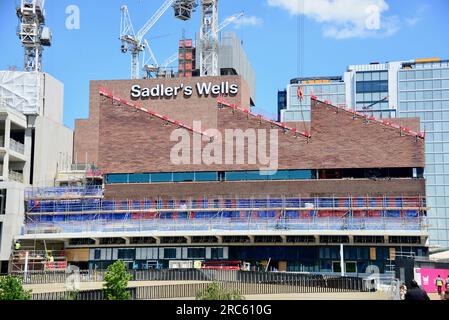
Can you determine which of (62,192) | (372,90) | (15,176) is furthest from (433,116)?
(15,176)

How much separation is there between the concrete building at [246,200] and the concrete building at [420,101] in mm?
71162

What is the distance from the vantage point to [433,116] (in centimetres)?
14175

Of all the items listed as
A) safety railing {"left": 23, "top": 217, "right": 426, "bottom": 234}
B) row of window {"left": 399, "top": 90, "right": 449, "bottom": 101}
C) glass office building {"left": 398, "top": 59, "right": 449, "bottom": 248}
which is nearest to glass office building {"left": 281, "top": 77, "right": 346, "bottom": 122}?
row of window {"left": 399, "top": 90, "right": 449, "bottom": 101}

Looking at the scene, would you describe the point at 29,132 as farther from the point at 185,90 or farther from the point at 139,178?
the point at 185,90

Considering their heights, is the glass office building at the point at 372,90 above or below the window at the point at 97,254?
above

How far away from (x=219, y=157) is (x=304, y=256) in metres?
13.8

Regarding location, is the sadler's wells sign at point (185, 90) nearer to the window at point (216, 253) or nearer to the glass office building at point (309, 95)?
the window at point (216, 253)

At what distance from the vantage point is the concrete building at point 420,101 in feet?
452

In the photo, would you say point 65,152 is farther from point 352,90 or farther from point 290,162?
point 352,90

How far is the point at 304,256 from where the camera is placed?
63.5 m

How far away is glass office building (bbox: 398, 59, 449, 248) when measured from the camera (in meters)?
136

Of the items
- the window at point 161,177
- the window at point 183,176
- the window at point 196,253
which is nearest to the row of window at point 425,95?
the window at point 183,176

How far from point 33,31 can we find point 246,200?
113 feet

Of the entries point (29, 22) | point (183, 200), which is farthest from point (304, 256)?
point (29, 22)
